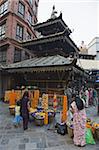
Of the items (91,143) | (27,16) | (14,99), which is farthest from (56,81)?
(27,16)

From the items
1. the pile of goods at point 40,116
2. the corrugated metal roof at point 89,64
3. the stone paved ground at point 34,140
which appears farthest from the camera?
the corrugated metal roof at point 89,64

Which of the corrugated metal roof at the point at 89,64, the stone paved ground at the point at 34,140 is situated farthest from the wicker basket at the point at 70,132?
the corrugated metal roof at the point at 89,64

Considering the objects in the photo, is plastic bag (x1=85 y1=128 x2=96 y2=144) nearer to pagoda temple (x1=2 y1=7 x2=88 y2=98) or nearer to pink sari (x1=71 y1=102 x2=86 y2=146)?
pink sari (x1=71 y1=102 x2=86 y2=146)

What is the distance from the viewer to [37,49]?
19.6 metres

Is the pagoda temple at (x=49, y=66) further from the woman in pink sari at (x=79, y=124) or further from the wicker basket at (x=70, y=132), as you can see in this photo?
the woman in pink sari at (x=79, y=124)

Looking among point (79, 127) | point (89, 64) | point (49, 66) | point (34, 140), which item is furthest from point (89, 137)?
point (89, 64)

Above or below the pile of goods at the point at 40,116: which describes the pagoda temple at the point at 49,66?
above

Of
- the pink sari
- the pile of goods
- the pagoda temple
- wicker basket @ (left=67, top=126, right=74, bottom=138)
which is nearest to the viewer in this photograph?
the pink sari

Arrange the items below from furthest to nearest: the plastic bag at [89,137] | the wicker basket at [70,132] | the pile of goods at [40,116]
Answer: the pile of goods at [40,116], the wicker basket at [70,132], the plastic bag at [89,137]

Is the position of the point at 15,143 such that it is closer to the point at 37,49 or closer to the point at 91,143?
the point at 91,143

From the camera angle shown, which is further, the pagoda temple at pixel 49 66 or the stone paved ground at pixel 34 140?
the pagoda temple at pixel 49 66

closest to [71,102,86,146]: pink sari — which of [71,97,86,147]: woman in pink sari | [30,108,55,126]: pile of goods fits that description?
[71,97,86,147]: woman in pink sari

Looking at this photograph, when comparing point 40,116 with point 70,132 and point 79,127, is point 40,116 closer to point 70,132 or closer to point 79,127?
point 70,132

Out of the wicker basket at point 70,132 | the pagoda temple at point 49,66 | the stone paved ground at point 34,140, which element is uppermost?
the pagoda temple at point 49,66
